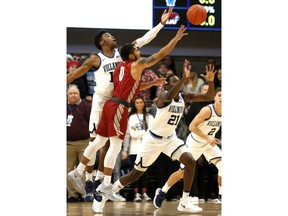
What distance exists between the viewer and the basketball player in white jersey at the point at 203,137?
26.8 feet

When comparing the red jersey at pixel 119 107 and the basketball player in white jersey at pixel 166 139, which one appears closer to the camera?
the red jersey at pixel 119 107

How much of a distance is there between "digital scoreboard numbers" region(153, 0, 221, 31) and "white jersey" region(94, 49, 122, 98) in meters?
2.63

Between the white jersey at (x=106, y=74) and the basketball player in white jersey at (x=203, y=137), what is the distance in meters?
1.22

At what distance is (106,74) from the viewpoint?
25.6 ft

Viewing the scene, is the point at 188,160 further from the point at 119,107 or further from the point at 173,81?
the point at 119,107

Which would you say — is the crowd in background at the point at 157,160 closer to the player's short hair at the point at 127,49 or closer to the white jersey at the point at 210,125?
the white jersey at the point at 210,125

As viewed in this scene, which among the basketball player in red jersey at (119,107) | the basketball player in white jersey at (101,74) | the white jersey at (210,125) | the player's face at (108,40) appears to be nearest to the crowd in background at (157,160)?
the white jersey at (210,125)

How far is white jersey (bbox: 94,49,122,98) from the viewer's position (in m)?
7.80

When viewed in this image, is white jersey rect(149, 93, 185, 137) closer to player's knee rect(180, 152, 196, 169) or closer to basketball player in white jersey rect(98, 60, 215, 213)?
basketball player in white jersey rect(98, 60, 215, 213)

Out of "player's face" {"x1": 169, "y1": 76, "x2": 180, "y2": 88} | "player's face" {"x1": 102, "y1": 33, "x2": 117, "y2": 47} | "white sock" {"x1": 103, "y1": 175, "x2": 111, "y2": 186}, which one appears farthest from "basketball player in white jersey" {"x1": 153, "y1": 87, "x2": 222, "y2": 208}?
"player's face" {"x1": 102, "y1": 33, "x2": 117, "y2": 47}
